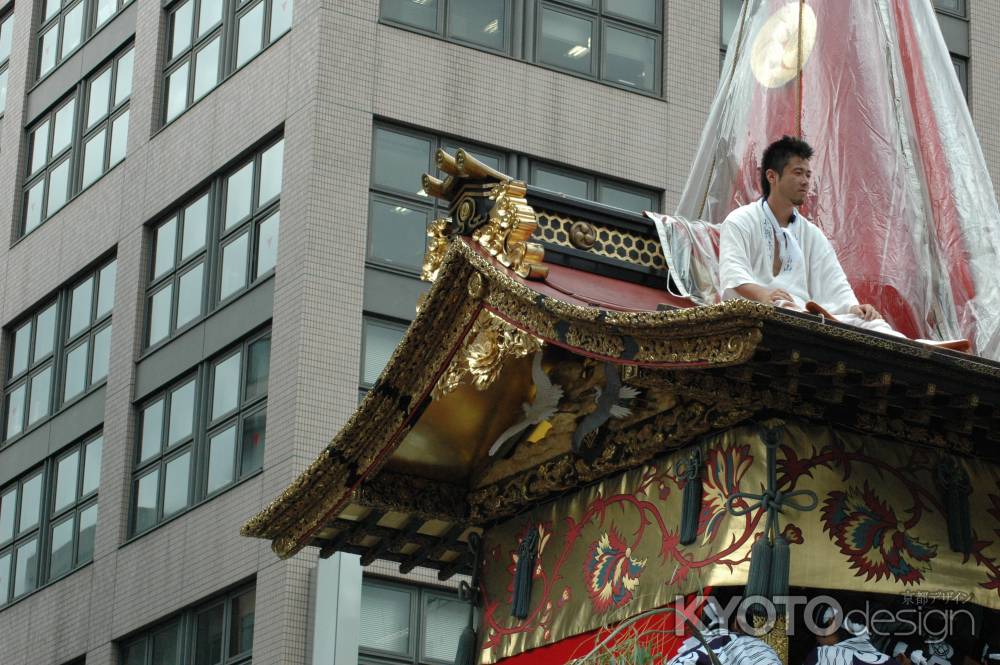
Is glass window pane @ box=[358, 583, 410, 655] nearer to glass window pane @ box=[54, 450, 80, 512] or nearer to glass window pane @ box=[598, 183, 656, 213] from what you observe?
glass window pane @ box=[598, 183, 656, 213]

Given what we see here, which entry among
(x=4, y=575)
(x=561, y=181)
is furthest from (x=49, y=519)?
(x=561, y=181)

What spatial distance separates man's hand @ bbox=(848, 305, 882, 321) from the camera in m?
12.4

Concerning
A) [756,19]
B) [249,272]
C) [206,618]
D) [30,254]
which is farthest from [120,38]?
[756,19]

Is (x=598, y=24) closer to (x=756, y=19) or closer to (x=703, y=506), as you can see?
(x=756, y=19)

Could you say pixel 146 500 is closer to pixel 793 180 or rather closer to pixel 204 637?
pixel 204 637

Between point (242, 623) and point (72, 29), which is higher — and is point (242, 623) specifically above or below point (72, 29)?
below

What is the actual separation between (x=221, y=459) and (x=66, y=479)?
5040 millimetres

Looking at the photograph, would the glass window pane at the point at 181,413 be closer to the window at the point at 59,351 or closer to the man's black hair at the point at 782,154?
the window at the point at 59,351

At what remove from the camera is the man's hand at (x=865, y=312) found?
1235 centimetres

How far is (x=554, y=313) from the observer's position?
1168 centimetres

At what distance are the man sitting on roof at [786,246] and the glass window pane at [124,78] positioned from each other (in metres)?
22.3

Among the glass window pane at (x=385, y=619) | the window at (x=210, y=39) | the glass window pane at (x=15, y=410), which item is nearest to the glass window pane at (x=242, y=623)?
the glass window pane at (x=385, y=619)

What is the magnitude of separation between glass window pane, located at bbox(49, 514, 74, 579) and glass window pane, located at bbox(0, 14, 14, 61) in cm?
1032

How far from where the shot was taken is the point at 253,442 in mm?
27984
